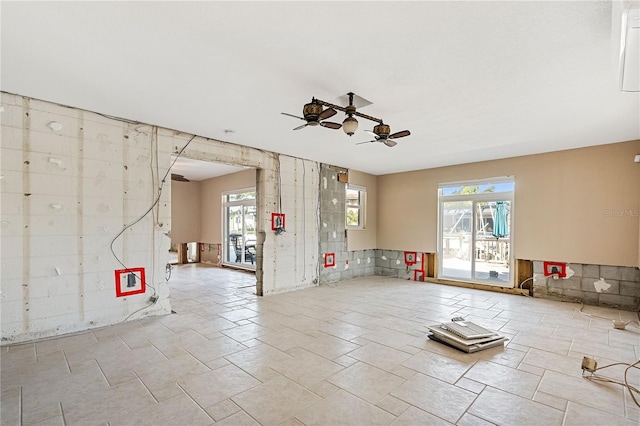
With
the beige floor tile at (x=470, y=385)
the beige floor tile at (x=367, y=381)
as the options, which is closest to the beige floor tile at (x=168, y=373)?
the beige floor tile at (x=367, y=381)

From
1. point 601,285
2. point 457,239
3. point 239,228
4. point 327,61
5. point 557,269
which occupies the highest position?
point 327,61

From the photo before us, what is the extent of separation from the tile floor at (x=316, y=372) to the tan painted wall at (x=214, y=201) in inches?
189

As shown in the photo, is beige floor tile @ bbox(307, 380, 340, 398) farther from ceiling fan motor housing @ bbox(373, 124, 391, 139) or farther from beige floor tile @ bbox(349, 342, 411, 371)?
ceiling fan motor housing @ bbox(373, 124, 391, 139)

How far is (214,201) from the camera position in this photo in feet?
31.3

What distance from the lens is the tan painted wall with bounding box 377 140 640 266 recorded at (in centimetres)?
482

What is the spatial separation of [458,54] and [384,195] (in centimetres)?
566

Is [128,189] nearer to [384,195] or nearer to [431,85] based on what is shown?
[431,85]

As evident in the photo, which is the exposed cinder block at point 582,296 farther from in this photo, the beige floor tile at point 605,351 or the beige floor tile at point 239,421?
the beige floor tile at point 239,421

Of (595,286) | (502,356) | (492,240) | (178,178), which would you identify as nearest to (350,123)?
(502,356)

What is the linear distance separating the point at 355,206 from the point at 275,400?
5853 mm

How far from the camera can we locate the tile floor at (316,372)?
6.81 feet

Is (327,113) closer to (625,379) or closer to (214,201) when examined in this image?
(625,379)

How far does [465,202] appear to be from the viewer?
6613 millimetres

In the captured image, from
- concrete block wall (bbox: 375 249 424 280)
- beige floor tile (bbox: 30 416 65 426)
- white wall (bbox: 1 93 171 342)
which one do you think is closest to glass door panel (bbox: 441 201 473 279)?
concrete block wall (bbox: 375 249 424 280)
